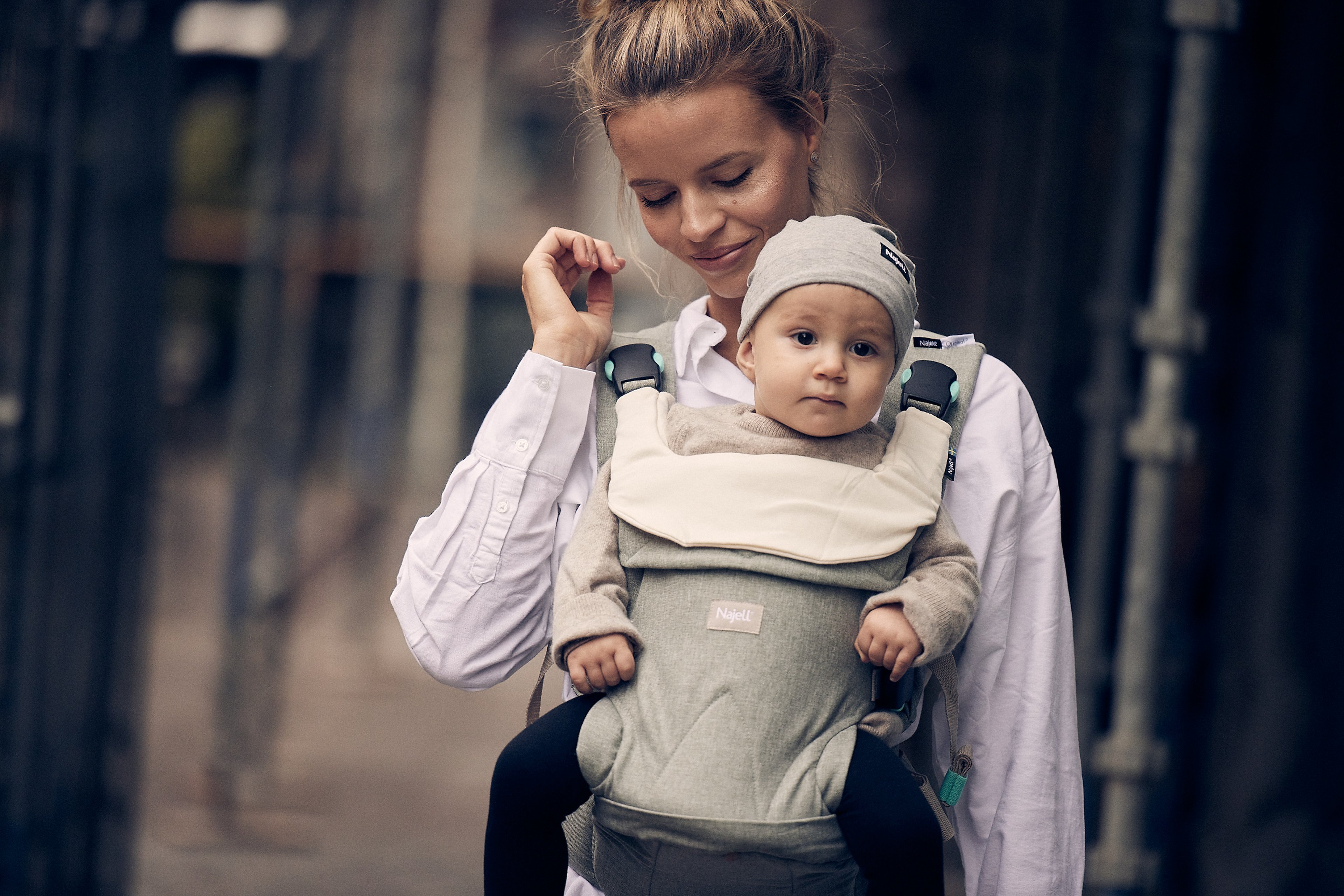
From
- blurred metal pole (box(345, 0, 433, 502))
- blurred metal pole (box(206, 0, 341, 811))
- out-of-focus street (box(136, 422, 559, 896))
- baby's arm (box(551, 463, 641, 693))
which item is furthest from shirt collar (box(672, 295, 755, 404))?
blurred metal pole (box(345, 0, 433, 502))

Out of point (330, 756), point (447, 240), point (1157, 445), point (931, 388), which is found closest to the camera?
point (931, 388)

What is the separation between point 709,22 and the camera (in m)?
1.85

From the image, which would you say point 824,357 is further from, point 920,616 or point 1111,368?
point 1111,368

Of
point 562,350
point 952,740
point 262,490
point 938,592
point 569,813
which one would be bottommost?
point 262,490

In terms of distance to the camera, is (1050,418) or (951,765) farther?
(1050,418)

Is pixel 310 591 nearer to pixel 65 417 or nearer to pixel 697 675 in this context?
pixel 65 417

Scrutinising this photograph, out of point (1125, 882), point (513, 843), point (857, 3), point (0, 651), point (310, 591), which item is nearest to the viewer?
point (513, 843)

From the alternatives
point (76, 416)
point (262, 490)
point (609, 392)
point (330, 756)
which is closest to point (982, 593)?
point (609, 392)

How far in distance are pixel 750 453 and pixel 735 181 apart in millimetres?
443

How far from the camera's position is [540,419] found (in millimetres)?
1762

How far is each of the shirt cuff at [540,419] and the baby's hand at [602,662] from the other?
32cm

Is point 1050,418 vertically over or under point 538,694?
over

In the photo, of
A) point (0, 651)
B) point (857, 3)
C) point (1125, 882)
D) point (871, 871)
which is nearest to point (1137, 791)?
point (1125, 882)

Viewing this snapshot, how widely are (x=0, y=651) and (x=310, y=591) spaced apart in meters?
7.43
